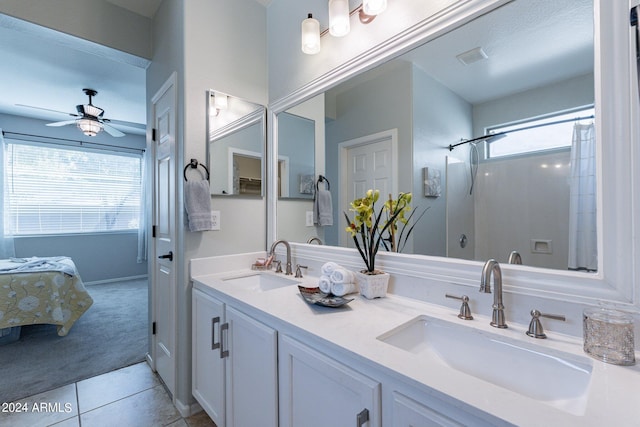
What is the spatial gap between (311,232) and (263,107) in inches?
39.2

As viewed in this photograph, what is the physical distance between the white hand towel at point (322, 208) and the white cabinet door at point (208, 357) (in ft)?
2.40

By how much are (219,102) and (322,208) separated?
3.13ft

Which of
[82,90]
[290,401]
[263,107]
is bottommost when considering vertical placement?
[290,401]

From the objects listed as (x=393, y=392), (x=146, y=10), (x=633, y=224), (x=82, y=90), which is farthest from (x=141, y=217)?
(x=633, y=224)

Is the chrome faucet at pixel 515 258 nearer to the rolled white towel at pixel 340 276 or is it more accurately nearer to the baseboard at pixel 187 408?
the rolled white towel at pixel 340 276

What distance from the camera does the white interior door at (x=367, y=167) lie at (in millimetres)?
1384

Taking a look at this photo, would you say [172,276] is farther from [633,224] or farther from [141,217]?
[141,217]

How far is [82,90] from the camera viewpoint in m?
3.34

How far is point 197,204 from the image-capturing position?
5.34 feet

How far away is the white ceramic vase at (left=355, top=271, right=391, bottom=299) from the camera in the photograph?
1.21 metres

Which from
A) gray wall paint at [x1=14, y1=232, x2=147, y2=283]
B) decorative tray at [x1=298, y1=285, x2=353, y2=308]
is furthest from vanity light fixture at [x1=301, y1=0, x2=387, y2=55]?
gray wall paint at [x1=14, y1=232, x2=147, y2=283]

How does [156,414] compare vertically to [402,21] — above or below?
below

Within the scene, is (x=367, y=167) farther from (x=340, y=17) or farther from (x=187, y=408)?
(x=187, y=408)

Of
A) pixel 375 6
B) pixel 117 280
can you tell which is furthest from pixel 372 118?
pixel 117 280
